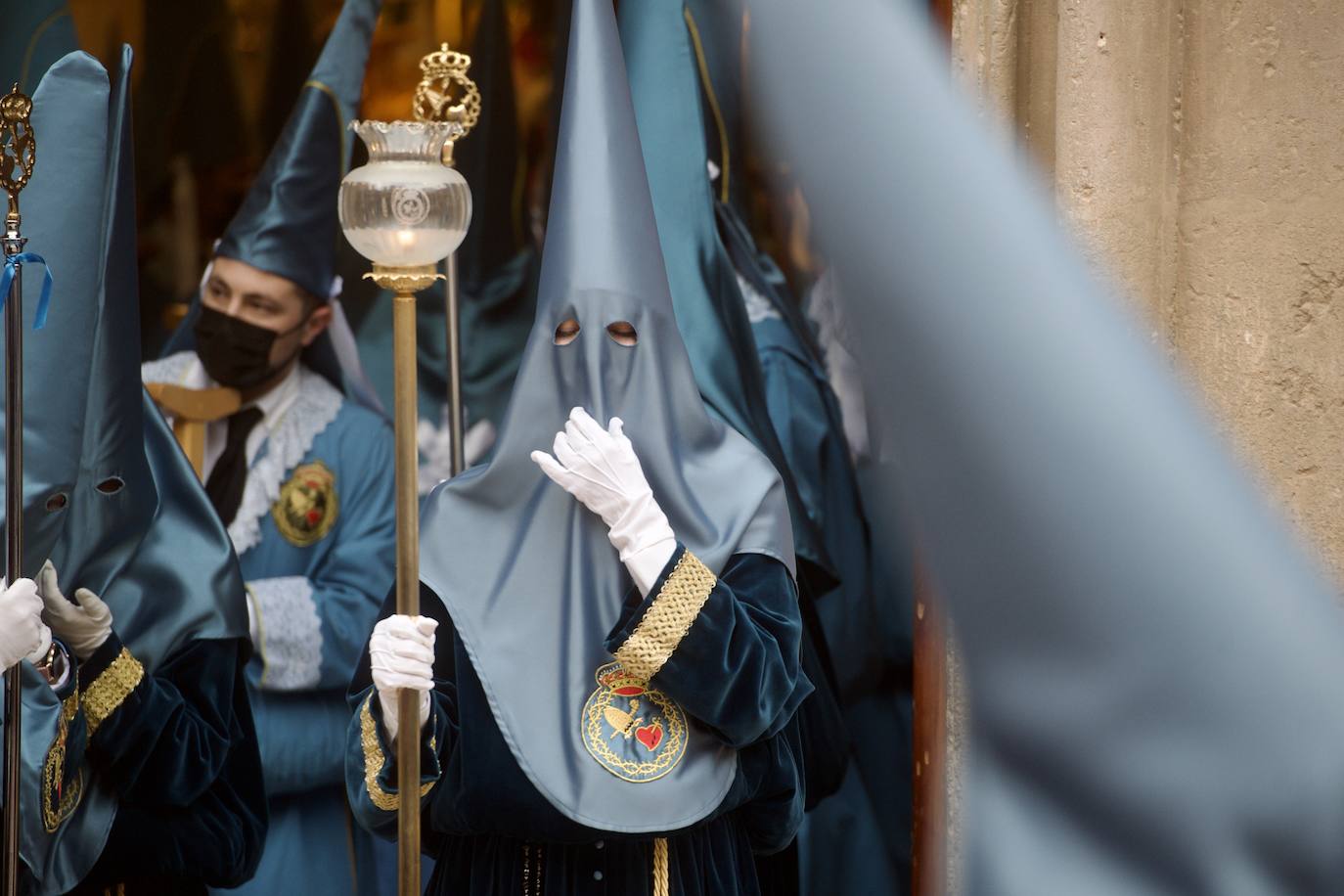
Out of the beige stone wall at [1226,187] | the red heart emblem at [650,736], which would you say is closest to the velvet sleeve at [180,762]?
the red heart emblem at [650,736]

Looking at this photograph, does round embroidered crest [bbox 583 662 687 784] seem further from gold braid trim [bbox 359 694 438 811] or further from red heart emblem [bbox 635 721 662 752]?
gold braid trim [bbox 359 694 438 811]

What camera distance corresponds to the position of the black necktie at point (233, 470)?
11.1ft

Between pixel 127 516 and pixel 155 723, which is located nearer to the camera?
pixel 155 723

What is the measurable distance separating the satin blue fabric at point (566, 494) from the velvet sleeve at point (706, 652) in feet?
0.41

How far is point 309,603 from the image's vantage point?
3.36 m

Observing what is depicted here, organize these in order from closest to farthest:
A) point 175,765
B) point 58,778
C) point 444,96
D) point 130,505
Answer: point 444,96
point 58,778
point 175,765
point 130,505

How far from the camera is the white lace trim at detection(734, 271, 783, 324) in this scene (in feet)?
11.2

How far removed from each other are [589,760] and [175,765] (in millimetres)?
878

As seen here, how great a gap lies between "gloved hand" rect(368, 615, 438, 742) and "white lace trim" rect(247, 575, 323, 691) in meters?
1.18

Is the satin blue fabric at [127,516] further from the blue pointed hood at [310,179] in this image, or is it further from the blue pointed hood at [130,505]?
the blue pointed hood at [310,179]

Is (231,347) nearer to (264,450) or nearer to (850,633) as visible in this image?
(264,450)

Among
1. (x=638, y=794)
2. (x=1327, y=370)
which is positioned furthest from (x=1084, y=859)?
(x=1327, y=370)

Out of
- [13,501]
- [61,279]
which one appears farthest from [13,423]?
[61,279]

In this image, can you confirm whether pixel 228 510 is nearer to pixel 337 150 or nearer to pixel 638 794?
pixel 337 150
